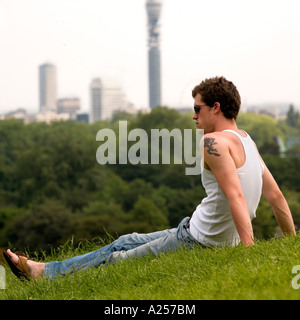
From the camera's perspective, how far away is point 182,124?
89625 mm

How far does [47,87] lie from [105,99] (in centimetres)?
1260

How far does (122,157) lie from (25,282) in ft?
260

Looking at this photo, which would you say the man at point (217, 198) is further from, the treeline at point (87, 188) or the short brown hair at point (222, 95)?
the treeline at point (87, 188)

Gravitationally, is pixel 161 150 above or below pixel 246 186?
below

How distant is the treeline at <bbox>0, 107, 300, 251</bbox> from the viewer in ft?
196

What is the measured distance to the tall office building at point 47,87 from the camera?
121062 mm

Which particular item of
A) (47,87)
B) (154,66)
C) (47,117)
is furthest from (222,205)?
(154,66)

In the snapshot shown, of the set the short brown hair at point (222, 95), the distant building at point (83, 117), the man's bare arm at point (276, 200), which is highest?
the short brown hair at point (222, 95)

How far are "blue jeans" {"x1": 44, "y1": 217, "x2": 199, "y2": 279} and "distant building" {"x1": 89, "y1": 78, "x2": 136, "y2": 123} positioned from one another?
4524 inches

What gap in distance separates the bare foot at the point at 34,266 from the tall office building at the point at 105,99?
11590 cm

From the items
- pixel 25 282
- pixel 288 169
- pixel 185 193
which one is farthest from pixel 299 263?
pixel 288 169

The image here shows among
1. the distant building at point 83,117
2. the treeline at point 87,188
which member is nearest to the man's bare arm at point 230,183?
the treeline at point 87,188

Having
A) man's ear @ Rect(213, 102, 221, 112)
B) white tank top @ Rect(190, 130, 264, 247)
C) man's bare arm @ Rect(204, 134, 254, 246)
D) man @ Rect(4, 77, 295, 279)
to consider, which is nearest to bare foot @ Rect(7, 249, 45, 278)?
man @ Rect(4, 77, 295, 279)
